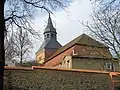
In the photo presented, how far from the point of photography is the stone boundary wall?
19125 mm

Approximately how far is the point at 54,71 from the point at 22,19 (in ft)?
33.5

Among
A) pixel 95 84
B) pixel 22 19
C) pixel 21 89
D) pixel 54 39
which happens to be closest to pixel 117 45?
pixel 95 84

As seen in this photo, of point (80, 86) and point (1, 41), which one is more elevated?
point (1, 41)

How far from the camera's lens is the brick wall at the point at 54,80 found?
1914 centimetres

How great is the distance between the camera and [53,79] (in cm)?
2056

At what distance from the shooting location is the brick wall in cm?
1914

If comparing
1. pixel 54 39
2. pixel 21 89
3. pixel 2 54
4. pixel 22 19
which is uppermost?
pixel 54 39

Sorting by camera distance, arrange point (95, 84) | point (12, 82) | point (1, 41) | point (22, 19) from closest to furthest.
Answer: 1. point (1, 41)
2. point (22, 19)
3. point (12, 82)
4. point (95, 84)

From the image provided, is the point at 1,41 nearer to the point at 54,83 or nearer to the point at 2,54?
the point at 2,54

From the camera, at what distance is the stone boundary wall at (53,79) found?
19125 mm

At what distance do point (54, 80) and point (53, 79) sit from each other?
0.11 meters

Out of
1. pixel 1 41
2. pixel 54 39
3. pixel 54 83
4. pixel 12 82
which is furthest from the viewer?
pixel 54 39

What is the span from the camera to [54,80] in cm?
2061

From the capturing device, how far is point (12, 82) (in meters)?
19.0
